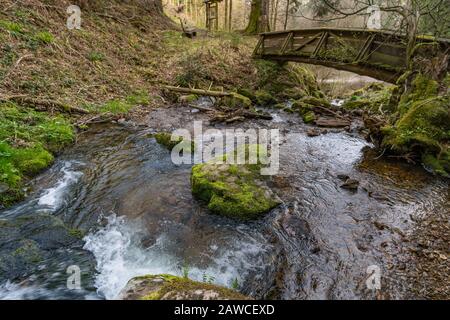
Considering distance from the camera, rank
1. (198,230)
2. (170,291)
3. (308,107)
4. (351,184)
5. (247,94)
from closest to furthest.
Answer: (170,291) → (198,230) → (351,184) → (308,107) → (247,94)

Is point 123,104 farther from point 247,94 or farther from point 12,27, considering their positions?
point 247,94

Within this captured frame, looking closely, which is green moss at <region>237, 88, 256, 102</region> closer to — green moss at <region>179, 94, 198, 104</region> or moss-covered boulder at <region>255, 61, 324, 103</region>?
moss-covered boulder at <region>255, 61, 324, 103</region>

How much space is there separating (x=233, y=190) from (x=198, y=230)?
0.92 metres

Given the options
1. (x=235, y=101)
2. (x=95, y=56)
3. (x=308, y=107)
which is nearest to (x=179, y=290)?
(x=235, y=101)

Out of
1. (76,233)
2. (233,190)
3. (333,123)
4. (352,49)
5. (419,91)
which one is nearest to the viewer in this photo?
(76,233)

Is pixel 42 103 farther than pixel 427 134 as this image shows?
Yes

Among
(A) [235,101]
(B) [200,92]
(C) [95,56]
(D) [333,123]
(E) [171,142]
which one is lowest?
(E) [171,142]

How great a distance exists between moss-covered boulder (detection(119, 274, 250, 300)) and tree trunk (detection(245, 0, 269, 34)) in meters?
18.2

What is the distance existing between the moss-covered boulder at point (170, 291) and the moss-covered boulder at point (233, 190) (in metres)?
2.12

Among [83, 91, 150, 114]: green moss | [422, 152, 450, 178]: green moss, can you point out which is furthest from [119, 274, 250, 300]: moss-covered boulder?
[83, 91, 150, 114]: green moss

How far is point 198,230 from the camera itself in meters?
4.58

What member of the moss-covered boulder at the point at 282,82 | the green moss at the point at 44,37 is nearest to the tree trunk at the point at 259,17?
the moss-covered boulder at the point at 282,82

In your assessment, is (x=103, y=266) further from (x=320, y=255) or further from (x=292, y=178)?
(x=292, y=178)

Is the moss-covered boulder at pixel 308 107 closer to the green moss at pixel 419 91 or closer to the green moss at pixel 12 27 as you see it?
the green moss at pixel 419 91
